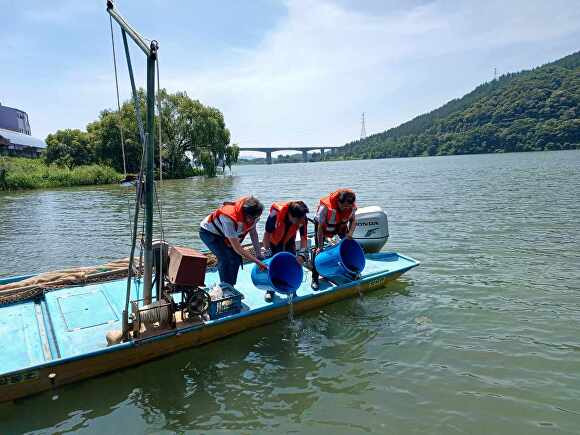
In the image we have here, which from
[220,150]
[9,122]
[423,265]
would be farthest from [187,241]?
[9,122]

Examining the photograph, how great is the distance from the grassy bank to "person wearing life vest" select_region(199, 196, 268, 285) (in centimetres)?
3646

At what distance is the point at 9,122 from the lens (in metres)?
71.2

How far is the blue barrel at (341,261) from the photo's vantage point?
24.2 ft

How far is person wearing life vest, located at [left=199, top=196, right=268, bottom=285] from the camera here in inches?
237

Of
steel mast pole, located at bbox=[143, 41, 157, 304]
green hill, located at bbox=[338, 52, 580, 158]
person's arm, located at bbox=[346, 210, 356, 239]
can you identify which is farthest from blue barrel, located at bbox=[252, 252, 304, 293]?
green hill, located at bbox=[338, 52, 580, 158]

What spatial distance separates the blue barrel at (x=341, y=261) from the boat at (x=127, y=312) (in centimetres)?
11

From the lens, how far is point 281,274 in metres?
6.80

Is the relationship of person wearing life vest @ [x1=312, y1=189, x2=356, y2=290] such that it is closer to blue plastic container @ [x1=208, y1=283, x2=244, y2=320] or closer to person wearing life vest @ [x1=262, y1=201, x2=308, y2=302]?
person wearing life vest @ [x1=262, y1=201, x2=308, y2=302]

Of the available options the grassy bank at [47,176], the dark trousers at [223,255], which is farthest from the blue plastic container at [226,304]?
the grassy bank at [47,176]

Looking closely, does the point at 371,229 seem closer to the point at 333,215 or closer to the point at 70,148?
the point at 333,215

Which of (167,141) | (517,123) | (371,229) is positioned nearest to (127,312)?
(371,229)

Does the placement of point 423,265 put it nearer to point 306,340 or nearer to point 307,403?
point 306,340

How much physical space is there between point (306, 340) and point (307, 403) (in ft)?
4.84

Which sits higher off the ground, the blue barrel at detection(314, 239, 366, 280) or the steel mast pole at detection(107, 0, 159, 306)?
the steel mast pole at detection(107, 0, 159, 306)
